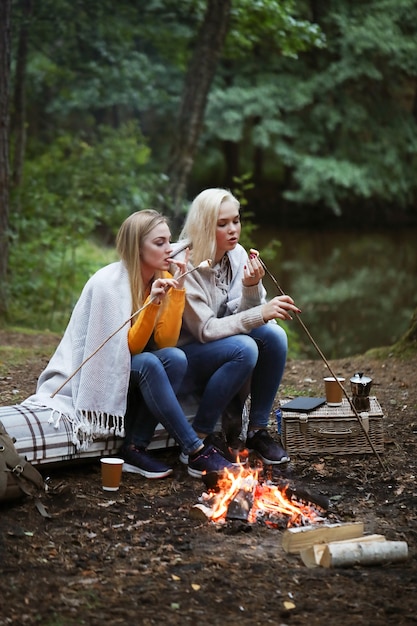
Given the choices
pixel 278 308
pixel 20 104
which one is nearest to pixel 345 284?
pixel 20 104

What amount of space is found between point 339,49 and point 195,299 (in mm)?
13693

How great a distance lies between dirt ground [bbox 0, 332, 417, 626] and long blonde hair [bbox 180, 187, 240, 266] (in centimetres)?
93

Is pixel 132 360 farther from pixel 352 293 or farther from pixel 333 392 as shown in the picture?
pixel 352 293

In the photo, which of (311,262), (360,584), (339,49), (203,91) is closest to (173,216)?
(203,91)

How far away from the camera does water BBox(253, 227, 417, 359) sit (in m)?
9.84

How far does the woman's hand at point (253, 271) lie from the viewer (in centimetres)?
379

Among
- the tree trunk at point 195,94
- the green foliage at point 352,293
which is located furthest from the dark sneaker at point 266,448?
the tree trunk at point 195,94

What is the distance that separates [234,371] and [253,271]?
17.6 inches

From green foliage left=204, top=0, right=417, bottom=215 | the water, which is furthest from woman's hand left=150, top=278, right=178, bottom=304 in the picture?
green foliage left=204, top=0, right=417, bottom=215

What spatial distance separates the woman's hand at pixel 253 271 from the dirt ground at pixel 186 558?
2.70 ft

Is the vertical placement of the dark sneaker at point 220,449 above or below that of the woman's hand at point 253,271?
below

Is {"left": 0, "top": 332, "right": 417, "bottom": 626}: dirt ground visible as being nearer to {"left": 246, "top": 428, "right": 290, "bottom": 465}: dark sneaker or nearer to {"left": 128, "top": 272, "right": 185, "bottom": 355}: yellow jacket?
{"left": 246, "top": 428, "right": 290, "bottom": 465}: dark sneaker

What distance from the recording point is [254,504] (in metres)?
3.29

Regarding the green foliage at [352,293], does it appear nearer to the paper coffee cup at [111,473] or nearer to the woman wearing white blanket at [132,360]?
the woman wearing white blanket at [132,360]
